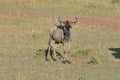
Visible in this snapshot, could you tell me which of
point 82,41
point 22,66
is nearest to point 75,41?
point 82,41

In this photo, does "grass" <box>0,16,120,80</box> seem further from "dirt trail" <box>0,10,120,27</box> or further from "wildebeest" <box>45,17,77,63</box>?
"dirt trail" <box>0,10,120,27</box>

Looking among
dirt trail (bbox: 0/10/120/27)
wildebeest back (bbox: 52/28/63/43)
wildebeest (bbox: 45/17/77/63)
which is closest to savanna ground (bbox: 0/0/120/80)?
dirt trail (bbox: 0/10/120/27)

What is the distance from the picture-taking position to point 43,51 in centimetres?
1688

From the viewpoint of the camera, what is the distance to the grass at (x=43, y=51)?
539 inches

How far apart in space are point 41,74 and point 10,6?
847 inches

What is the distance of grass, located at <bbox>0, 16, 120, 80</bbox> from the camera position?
13.7m

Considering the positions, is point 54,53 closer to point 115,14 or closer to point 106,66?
point 106,66

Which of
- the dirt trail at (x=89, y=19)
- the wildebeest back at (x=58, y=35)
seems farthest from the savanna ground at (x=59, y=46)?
the wildebeest back at (x=58, y=35)

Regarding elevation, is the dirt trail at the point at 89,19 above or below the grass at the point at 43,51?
below

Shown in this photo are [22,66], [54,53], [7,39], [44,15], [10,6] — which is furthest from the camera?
[10,6]

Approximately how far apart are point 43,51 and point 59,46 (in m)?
2.36

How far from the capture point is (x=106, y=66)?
51.2 ft

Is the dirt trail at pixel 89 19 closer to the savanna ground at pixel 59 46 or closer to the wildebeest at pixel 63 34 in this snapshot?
the savanna ground at pixel 59 46

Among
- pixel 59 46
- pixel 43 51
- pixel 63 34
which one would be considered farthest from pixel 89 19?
pixel 63 34
